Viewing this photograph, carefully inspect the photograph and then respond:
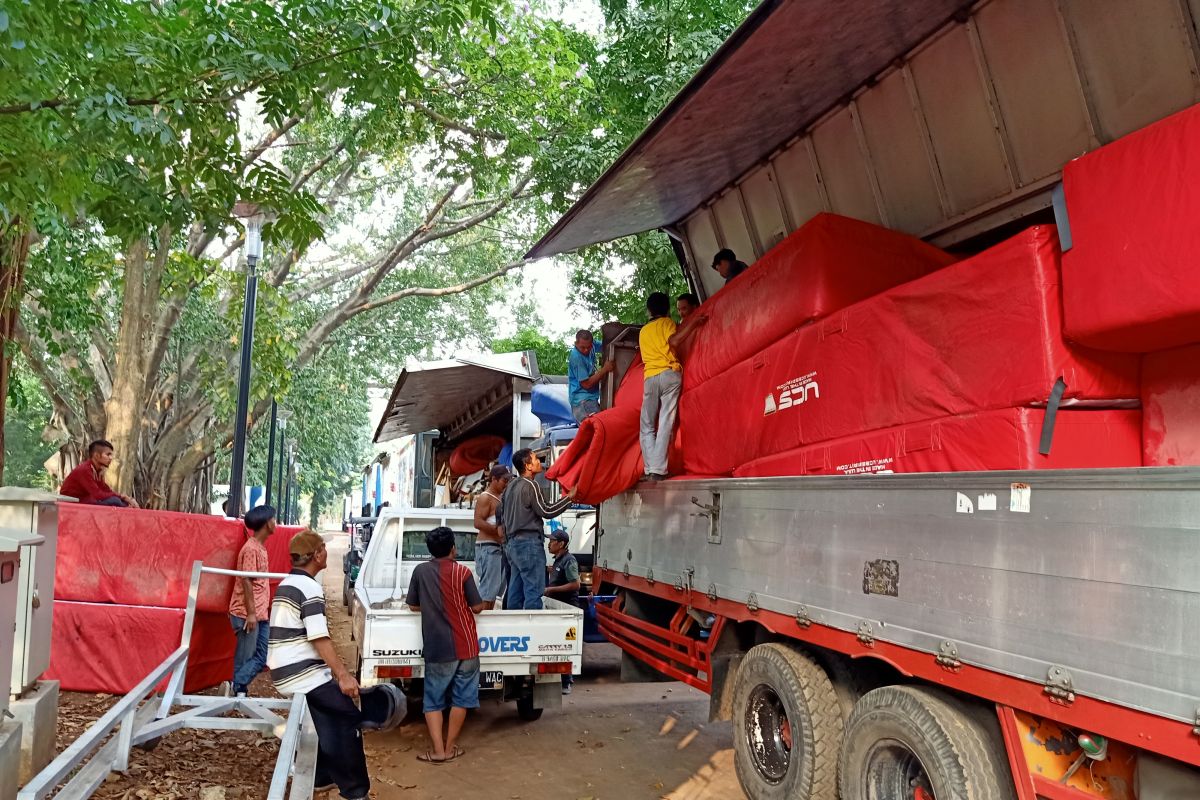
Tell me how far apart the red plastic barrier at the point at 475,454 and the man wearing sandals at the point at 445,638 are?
33.6 ft

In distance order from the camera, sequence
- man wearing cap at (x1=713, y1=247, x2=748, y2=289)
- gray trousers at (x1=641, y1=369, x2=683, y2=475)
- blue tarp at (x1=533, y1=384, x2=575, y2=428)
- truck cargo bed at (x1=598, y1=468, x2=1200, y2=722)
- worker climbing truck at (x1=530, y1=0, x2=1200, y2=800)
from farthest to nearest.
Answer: blue tarp at (x1=533, y1=384, x2=575, y2=428) → man wearing cap at (x1=713, y1=247, x2=748, y2=289) → gray trousers at (x1=641, y1=369, x2=683, y2=475) → worker climbing truck at (x1=530, y1=0, x2=1200, y2=800) → truck cargo bed at (x1=598, y1=468, x2=1200, y2=722)

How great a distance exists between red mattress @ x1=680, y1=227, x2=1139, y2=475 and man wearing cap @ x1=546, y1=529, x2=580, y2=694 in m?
3.46

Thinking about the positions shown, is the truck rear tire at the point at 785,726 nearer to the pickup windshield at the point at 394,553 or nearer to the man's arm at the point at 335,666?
the man's arm at the point at 335,666

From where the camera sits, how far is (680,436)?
6.55 m

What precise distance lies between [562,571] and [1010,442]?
19.5ft

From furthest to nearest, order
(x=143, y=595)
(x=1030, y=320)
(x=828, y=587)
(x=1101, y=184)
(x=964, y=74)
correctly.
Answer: (x=143, y=595) → (x=964, y=74) → (x=828, y=587) → (x=1030, y=320) → (x=1101, y=184)

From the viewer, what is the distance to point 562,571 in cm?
877

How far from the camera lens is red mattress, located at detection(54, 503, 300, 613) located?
20.4 ft

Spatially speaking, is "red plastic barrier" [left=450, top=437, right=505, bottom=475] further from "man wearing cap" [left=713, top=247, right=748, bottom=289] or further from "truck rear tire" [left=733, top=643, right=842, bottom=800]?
"truck rear tire" [left=733, top=643, right=842, bottom=800]

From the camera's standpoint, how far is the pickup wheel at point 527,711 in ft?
22.7

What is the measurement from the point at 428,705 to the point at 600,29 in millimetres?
11620

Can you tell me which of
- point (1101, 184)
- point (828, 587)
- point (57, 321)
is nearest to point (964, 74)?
point (1101, 184)

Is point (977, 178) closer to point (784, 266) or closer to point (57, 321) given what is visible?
point (784, 266)

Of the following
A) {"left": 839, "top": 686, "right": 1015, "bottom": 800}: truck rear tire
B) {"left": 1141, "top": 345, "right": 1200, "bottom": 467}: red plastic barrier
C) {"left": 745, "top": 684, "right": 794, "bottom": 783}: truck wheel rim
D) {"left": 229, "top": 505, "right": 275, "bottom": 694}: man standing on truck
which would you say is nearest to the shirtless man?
{"left": 229, "top": 505, "right": 275, "bottom": 694}: man standing on truck
